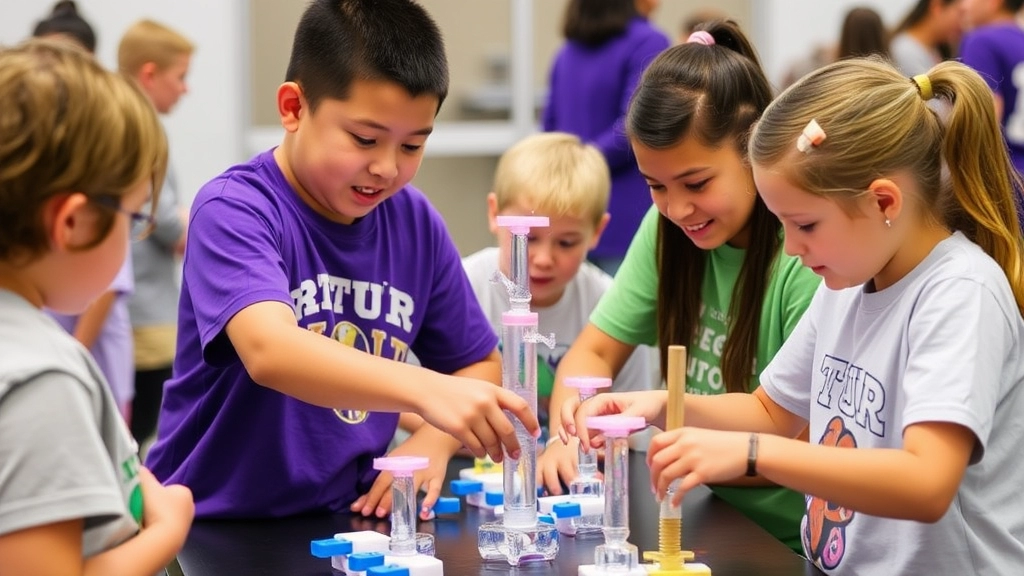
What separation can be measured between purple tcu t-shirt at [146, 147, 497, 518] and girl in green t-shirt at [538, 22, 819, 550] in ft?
0.98

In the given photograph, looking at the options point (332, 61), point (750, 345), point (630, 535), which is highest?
point (332, 61)

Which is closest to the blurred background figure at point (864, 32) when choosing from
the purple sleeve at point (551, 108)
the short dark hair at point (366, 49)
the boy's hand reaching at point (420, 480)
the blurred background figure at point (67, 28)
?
the purple sleeve at point (551, 108)

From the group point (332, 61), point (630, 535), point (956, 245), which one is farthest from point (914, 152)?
point (332, 61)

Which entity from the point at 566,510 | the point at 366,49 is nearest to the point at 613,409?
the point at 566,510

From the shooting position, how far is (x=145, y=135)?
1146 millimetres

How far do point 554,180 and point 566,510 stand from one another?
1.02m

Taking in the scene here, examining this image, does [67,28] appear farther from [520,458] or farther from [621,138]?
[520,458]

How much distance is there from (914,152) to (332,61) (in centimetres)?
80

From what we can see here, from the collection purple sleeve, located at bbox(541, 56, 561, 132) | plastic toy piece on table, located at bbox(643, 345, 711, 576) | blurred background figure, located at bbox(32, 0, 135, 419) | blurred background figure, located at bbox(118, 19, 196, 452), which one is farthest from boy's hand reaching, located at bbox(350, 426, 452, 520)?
purple sleeve, located at bbox(541, 56, 561, 132)

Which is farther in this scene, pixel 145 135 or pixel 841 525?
pixel 841 525

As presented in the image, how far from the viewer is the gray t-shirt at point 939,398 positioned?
129cm

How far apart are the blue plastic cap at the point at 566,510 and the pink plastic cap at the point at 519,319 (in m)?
0.24

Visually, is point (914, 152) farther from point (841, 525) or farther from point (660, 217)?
point (660, 217)

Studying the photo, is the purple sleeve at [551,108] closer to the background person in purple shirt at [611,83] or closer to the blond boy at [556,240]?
the background person in purple shirt at [611,83]
